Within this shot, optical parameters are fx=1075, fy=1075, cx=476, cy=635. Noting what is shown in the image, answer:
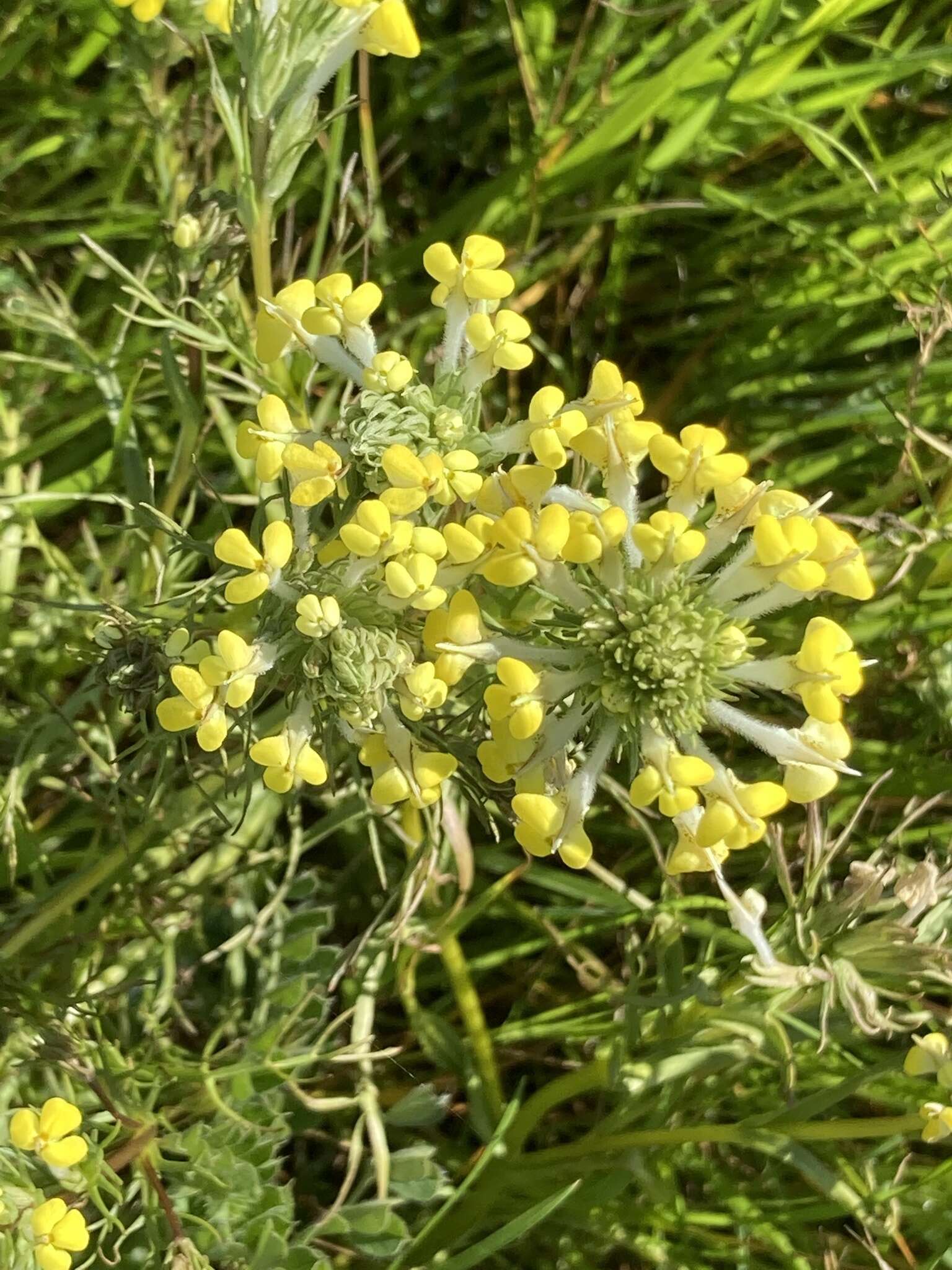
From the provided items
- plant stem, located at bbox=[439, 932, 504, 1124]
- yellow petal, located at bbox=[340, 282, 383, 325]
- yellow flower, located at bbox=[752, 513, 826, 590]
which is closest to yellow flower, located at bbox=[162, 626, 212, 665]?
yellow petal, located at bbox=[340, 282, 383, 325]

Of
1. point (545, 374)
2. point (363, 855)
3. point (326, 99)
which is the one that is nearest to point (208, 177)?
point (326, 99)

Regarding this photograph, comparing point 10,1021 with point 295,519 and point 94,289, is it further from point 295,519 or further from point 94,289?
point 94,289

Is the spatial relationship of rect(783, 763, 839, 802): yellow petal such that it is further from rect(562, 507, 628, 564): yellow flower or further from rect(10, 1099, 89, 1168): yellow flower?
rect(10, 1099, 89, 1168): yellow flower

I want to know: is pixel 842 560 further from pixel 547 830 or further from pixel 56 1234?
pixel 56 1234

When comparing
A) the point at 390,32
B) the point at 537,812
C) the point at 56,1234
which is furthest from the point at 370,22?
the point at 56,1234

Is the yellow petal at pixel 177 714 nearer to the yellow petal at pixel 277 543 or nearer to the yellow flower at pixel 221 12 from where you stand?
the yellow petal at pixel 277 543
